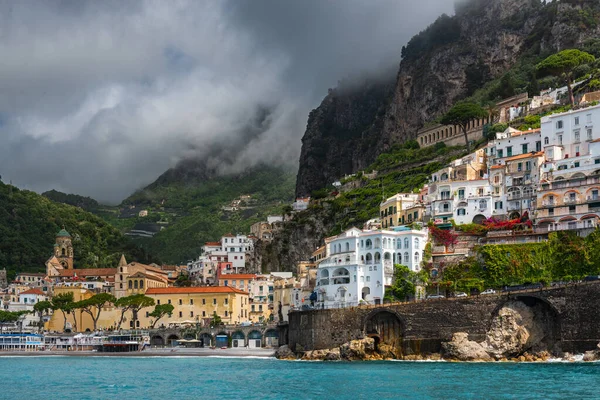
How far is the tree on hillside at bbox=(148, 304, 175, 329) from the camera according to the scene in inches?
4124

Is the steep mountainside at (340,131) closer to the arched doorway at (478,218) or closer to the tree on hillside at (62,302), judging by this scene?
the tree on hillside at (62,302)

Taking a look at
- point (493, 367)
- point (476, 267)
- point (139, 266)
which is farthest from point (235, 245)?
point (493, 367)

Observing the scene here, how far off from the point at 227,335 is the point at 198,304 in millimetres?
10304

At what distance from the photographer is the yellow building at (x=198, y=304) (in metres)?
107

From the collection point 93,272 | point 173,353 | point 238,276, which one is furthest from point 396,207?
point 93,272

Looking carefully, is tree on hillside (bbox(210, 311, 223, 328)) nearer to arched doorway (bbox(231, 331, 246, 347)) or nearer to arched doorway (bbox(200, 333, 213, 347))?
arched doorway (bbox(200, 333, 213, 347))

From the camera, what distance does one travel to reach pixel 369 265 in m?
78.2

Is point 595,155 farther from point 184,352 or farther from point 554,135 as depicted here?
point 184,352

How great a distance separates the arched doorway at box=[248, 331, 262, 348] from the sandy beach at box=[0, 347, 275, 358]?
3.26m

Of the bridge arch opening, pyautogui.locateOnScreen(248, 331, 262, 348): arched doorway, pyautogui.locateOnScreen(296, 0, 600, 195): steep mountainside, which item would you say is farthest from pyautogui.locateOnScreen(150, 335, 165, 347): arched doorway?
pyautogui.locateOnScreen(296, 0, 600, 195): steep mountainside

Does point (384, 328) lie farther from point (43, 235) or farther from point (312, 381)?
point (43, 235)

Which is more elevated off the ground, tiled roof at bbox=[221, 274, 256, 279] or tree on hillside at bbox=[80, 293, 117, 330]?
tiled roof at bbox=[221, 274, 256, 279]

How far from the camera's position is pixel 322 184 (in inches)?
7008

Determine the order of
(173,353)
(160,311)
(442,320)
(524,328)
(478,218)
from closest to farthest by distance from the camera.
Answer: (524,328)
(442,320)
(478,218)
(173,353)
(160,311)
